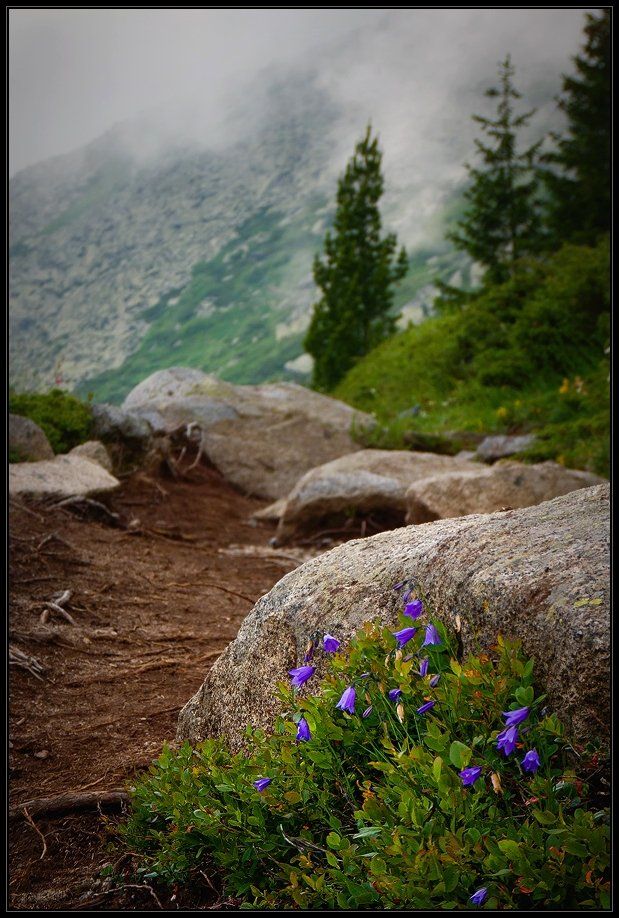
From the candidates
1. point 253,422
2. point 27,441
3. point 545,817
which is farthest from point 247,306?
point 545,817

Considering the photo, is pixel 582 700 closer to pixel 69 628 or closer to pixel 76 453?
pixel 69 628

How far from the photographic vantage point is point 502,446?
11.1 meters

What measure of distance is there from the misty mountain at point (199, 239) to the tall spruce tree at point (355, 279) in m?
2.71

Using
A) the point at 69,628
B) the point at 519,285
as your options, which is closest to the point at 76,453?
the point at 69,628

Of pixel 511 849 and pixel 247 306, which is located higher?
pixel 247 306

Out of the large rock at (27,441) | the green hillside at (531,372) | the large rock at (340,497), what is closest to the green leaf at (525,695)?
the large rock at (340,497)

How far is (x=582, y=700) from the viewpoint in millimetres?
1823

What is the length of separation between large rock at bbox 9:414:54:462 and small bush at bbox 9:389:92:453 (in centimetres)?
76

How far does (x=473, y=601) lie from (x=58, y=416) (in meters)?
9.24

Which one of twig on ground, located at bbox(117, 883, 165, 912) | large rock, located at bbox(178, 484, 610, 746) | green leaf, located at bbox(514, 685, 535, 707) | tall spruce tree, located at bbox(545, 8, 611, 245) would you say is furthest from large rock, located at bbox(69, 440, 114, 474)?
tall spruce tree, located at bbox(545, 8, 611, 245)

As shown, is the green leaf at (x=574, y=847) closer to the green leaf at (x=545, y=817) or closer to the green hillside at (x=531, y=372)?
the green leaf at (x=545, y=817)

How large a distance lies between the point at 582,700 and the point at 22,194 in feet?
211

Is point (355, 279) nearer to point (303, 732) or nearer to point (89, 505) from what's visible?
point (89, 505)

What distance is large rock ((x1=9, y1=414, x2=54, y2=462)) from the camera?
870 cm
